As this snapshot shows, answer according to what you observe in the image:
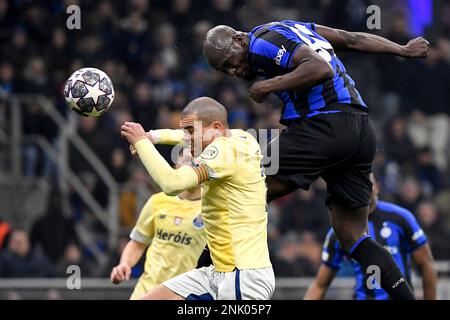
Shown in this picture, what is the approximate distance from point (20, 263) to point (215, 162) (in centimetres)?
620

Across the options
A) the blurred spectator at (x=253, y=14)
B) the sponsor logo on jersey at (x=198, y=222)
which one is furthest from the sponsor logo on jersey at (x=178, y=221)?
the blurred spectator at (x=253, y=14)

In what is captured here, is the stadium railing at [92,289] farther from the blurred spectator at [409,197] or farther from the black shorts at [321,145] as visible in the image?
the black shorts at [321,145]

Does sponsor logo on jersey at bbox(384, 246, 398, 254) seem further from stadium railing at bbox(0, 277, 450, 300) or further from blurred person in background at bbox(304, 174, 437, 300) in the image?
stadium railing at bbox(0, 277, 450, 300)

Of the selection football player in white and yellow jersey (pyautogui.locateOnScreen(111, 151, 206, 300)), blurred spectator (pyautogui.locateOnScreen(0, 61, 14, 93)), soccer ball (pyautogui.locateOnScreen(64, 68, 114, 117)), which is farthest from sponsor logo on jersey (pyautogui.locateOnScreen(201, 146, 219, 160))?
A: blurred spectator (pyautogui.locateOnScreen(0, 61, 14, 93))

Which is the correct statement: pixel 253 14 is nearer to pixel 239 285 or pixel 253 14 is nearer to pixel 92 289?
pixel 92 289

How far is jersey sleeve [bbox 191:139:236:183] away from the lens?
6.32 metres

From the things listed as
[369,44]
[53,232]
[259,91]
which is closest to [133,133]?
[259,91]

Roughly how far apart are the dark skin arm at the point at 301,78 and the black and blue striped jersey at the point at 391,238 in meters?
2.19

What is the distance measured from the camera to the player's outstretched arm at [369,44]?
7.38 m

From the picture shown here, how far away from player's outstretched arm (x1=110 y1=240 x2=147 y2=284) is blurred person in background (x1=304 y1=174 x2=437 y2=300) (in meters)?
1.58

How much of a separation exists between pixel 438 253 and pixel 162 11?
17.7ft

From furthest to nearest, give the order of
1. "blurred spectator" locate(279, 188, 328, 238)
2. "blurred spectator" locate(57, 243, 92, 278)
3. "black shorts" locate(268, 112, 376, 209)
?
"blurred spectator" locate(279, 188, 328, 238) → "blurred spectator" locate(57, 243, 92, 278) → "black shorts" locate(268, 112, 376, 209)

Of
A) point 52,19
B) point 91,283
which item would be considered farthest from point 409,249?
point 52,19

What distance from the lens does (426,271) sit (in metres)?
8.32
